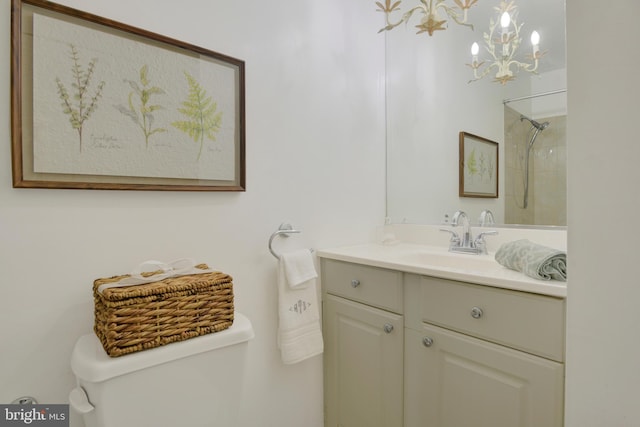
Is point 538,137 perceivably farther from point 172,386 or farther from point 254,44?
point 172,386

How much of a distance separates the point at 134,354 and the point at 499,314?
101cm

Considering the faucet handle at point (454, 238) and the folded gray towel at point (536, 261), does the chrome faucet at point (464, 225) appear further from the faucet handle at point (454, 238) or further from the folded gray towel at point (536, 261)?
the folded gray towel at point (536, 261)

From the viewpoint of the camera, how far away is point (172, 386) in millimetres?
881

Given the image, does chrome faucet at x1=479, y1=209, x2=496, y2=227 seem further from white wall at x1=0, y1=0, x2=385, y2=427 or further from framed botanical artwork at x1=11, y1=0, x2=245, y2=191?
framed botanical artwork at x1=11, y1=0, x2=245, y2=191

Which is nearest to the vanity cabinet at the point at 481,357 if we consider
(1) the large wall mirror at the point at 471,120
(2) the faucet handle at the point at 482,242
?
(2) the faucet handle at the point at 482,242

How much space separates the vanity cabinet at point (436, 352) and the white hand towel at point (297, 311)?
13 cm

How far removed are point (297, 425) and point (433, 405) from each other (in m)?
0.67

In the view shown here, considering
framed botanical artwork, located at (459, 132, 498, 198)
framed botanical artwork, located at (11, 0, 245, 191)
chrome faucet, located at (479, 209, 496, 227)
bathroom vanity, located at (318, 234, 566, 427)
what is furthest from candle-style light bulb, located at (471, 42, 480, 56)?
framed botanical artwork, located at (11, 0, 245, 191)

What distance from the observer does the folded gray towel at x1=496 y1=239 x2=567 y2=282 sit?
0.92 meters

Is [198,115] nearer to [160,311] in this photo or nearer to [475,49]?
[160,311]

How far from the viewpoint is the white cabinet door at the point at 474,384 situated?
88cm

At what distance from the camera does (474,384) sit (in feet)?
3.37

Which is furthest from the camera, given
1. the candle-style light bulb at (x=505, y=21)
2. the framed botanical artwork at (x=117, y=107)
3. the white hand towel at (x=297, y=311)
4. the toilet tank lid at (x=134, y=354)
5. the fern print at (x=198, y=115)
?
the candle-style light bulb at (x=505, y=21)

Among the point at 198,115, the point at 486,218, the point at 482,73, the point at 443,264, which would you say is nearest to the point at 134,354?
the point at 198,115
